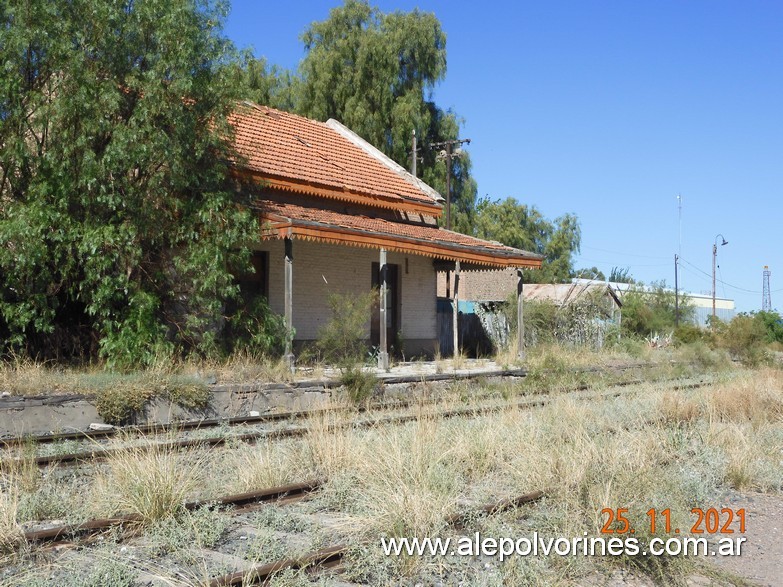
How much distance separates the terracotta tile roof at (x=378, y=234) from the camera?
49.6ft

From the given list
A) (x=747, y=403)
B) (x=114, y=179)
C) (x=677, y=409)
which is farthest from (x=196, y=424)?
(x=747, y=403)

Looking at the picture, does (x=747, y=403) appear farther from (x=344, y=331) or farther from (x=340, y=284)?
(x=340, y=284)

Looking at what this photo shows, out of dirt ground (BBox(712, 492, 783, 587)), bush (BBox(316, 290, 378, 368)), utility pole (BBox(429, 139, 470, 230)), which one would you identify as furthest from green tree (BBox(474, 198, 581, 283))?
dirt ground (BBox(712, 492, 783, 587))

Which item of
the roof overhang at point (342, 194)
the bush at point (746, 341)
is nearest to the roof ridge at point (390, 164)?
the roof overhang at point (342, 194)

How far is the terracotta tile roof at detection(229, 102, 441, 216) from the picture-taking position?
1820 cm

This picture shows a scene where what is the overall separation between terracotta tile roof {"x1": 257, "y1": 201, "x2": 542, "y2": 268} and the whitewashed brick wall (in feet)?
2.92

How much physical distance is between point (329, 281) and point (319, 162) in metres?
3.52

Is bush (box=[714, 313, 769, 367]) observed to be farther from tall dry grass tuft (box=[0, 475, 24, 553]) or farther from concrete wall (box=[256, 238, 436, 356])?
tall dry grass tuft (box=[0, 475, 24, 553])

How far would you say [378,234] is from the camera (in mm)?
16516

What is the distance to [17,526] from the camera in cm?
509

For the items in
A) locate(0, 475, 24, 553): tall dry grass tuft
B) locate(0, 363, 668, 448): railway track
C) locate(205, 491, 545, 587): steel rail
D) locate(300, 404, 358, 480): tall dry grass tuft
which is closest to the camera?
locate(205, 491, 545, 587): steel rail

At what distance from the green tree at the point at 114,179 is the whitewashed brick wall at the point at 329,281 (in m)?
3.35

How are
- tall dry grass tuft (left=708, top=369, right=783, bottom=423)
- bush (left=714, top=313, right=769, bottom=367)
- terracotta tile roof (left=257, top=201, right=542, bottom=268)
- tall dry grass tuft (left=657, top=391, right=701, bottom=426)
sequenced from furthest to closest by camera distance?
bush (left=714, top=313, right=769, bottom=367), terracotta tile roof (left=257, top=201, right=542, bottom=268), tall dry grass tuft (left=708, top=369, right=783, bottom=423), tall dry grass tuft (left=657, top=391, right=701, bottom=426)

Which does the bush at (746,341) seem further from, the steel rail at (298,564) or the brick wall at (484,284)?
the steel rail at (298,564)
